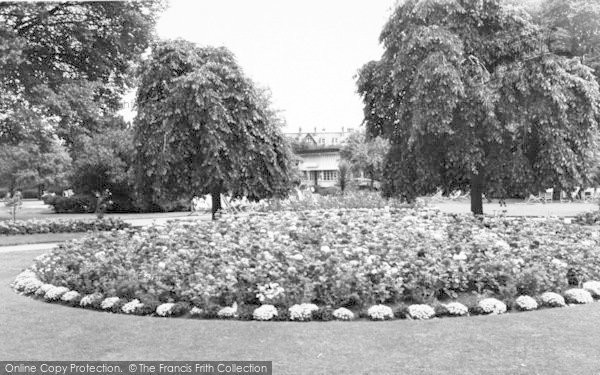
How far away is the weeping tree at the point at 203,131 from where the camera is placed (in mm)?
17797

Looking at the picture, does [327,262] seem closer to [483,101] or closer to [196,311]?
[196,311]

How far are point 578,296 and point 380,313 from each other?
2647mm

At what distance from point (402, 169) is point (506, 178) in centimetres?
308

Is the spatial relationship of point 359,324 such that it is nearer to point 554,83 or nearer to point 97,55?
point 554,83

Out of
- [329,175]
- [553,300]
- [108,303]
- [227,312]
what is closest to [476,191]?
[553,300]

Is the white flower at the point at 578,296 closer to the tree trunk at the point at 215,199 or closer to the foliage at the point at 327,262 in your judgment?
the foliage at the point at 327,262

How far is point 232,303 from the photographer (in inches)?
263

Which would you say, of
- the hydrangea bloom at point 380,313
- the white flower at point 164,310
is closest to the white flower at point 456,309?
the hydrangea bloom at point 380,313

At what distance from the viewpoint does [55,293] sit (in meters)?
7.62

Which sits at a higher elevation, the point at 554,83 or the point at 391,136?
the point at 554,83

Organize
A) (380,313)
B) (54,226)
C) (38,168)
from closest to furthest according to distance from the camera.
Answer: (380,313)
(54,226)
(38,168)

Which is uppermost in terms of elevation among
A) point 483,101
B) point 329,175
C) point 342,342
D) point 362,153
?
point 362,153

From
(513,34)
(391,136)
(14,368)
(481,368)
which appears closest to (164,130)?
(391,136)


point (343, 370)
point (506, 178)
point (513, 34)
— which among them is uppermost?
point (513, 34)
